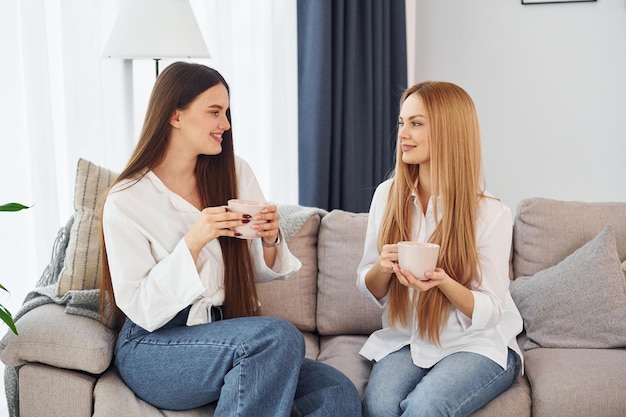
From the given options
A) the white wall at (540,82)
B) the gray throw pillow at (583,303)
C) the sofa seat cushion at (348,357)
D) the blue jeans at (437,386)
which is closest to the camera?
the blue jeans at (437,386)

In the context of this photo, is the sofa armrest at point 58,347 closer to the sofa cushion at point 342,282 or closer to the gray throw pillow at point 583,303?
the sofa cushion at point 342,282

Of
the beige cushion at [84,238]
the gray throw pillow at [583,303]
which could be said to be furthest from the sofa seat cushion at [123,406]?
the gray throw pillow at [583,303]

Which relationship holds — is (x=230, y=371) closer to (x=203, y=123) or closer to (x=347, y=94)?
(x=203, y=123)

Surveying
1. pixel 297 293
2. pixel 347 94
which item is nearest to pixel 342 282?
pixel 297 293

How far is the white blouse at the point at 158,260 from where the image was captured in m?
1.83

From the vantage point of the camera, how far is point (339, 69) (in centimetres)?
358

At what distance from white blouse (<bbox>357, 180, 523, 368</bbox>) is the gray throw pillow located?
253mm

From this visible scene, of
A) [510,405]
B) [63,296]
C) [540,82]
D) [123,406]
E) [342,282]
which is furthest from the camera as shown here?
[540,82]

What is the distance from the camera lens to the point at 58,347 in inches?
75.3

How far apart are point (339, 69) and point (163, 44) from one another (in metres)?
1.21

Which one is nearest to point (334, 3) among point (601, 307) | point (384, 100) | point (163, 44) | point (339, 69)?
point (339, 69)

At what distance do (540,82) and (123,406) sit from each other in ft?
9.17

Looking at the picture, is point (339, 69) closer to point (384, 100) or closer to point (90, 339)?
point (384, 100)

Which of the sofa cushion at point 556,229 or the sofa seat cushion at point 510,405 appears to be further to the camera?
the sofa cushion at point 556,229
